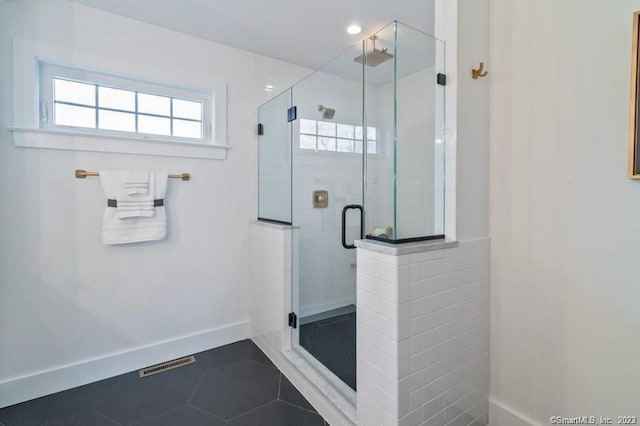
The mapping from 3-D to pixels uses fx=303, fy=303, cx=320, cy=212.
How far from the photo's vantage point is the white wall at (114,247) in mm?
1757

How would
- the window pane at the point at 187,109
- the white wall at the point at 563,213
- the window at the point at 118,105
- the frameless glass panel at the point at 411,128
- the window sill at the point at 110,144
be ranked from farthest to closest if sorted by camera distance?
the window pane at the point at 187,109
the window at the point at 118,105
the window sill at the point at 110,144
the frameless glass panel at the point at 411,128
the white wall at the point at 563,213

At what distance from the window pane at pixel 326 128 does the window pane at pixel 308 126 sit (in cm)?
7

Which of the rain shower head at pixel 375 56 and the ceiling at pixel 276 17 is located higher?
the ceiling at pixel 276 17

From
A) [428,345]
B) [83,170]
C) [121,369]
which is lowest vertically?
[121,369]

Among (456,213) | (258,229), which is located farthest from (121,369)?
(456,213)

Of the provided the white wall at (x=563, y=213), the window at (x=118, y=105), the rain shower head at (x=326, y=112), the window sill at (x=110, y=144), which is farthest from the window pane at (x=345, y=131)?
the white wall at (x=563, y=213)

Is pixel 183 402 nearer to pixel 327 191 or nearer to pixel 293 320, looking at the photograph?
pixel 293 320

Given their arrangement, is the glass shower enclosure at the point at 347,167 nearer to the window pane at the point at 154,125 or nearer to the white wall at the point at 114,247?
the white wall at the point at 114,247

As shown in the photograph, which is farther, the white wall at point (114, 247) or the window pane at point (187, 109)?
the window pane at point (187, 109)

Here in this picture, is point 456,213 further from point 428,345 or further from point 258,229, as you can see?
point 258,229

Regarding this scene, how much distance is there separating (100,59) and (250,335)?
7.39ft

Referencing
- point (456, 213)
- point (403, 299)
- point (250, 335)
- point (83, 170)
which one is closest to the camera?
point (403, 299)

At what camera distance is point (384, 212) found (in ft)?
5.62

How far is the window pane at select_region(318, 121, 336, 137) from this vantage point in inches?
107
